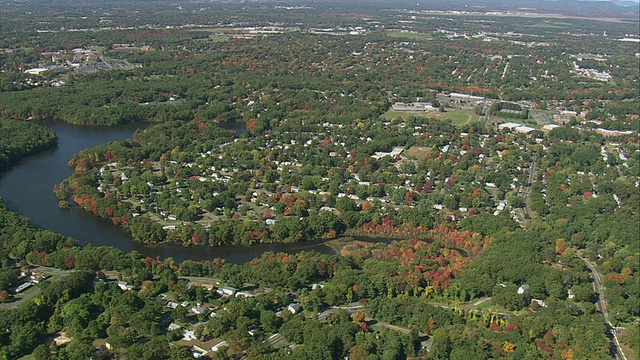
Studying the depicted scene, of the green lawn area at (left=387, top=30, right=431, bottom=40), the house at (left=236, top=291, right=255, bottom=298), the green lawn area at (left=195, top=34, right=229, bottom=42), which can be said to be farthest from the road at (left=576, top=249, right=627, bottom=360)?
the green lawn area at (left=387, top=30, right=431, bottom=40)

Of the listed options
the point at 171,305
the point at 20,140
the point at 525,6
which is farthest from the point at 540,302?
the point at 525,6

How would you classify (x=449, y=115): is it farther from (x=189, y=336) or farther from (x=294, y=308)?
(x=189, y=336)

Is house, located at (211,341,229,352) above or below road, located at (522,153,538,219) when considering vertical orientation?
above

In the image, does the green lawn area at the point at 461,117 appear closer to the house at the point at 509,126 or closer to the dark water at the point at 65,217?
the house at the point at 509,126

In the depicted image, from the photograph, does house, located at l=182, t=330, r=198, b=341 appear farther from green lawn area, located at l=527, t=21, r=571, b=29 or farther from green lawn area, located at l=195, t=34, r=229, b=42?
green lawn area, located at l=527, t=21, r=571, b=29

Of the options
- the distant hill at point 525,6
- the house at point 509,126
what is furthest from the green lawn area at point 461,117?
the distant hill at point 525,6

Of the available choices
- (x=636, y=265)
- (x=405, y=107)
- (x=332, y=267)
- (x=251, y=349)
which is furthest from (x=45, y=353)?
(x=405, y=107)

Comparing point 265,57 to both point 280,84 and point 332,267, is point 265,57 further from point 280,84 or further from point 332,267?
point 332,267
